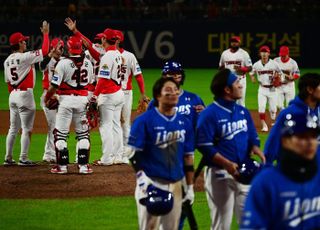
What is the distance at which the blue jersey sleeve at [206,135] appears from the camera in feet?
25.4

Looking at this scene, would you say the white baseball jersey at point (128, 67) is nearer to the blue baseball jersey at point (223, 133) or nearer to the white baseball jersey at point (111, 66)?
the white baseball jersey at point (111, 66)

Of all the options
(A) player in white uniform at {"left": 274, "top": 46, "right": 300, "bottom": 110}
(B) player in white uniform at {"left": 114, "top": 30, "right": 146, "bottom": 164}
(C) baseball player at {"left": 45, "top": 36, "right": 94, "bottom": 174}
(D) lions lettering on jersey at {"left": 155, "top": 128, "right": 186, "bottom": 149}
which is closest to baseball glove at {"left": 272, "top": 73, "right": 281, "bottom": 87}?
(A) player in white uniform at {"left": 274, "top": 46, "right": 300, "bottom": 110}

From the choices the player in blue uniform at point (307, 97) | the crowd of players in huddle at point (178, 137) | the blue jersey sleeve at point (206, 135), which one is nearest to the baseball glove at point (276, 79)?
the crowd of players in huddle at point (178, 137)

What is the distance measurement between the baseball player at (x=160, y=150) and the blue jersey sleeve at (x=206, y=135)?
1.12 ft

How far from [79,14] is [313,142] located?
28.4m

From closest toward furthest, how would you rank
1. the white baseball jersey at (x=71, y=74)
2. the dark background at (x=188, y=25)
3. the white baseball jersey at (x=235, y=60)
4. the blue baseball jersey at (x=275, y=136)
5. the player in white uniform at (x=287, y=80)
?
1. the blue baseball jersey at (x=275, y=136)
2. the white baseball jersey at (x=71, y=74)
3. the white baseball jersey at (x=235, y=60)
4. the player in white uniform at (x=287, y=80)
5. the dark background at (x=188, y=25)

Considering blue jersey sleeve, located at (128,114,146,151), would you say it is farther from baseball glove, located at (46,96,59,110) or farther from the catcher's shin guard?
baseball glove, located at (46,96,59,110)

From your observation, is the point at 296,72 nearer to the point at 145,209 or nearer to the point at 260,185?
the point at 145,209

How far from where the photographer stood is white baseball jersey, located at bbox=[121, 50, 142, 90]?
1436 centimetres

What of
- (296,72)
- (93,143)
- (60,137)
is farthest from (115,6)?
(60,137)

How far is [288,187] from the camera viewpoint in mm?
4961

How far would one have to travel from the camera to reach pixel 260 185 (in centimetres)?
492

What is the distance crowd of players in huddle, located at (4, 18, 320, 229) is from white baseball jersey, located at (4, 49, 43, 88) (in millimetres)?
17

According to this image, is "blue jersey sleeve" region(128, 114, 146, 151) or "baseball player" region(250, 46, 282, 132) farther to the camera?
"baseball player" region(250, 46, 282, 132)
